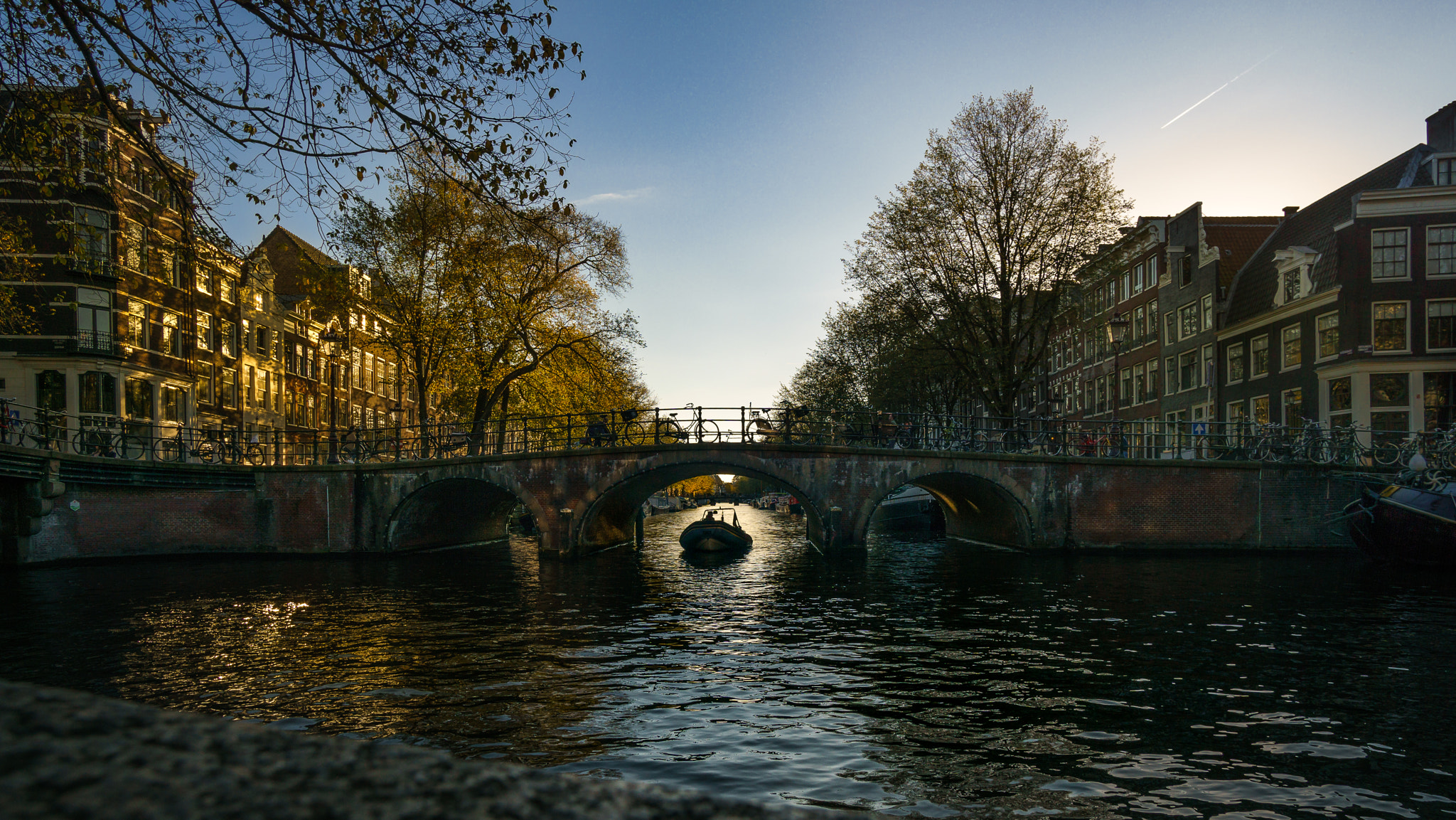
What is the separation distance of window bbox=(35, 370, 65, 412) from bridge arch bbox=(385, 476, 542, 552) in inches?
532

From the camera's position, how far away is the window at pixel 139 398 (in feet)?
118

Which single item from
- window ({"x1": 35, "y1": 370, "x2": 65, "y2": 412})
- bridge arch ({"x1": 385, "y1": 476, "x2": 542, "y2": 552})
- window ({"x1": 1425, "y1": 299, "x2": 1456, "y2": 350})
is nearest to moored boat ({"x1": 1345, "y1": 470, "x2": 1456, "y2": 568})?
window ({"x1": 1425, "y1": 299, "x2": 1456, "y2": 350})

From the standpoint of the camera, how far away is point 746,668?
11484mm

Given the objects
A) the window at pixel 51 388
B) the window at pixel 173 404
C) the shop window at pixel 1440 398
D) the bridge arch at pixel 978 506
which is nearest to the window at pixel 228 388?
the window at pixel 173 404

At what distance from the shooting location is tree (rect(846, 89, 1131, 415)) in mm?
31078

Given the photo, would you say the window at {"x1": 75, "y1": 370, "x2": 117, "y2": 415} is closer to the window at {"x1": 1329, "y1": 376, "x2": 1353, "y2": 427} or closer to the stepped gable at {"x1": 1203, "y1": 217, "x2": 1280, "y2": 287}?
the window at {"x1": 1329, "y1": 376, "x2": 1353, "y2": 427}

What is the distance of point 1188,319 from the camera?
41.7 m

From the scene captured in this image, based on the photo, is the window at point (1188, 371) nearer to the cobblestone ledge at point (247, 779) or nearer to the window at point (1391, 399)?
the window at point (1391, 399)

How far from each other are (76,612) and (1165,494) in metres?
26.0

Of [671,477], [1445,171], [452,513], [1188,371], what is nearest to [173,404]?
[452,513]

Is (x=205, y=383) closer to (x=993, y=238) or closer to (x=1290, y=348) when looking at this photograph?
(x=993, y=238)

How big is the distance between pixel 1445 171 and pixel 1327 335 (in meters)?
6.05

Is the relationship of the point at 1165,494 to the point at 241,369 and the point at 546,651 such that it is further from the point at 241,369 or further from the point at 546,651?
the point at 241,369

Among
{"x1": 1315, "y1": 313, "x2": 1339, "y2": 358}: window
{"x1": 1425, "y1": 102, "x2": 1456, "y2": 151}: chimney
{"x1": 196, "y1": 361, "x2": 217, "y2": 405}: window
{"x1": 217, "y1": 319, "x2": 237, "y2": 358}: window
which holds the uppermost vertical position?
{"x1": 1425, "y1": 102, "x2": 1456, "y2": 151}: chimney
